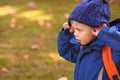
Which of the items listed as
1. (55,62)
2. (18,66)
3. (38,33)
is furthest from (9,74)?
(38,33)

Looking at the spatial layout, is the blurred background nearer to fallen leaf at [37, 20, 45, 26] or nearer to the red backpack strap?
fallen leaf at [37, 20, 45, 26]

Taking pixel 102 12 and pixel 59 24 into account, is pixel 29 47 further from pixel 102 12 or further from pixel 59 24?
pixel 102 12

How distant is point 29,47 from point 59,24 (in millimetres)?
1709

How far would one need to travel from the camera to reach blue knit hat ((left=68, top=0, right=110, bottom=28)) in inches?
118

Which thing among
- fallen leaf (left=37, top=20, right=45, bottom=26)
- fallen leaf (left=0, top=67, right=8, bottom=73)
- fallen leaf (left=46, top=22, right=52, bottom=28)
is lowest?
fallen leaf (left=0, top=67, right=8, bottom=73)

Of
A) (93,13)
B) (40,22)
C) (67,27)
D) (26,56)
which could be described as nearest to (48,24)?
(40,22)

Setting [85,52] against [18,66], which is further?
[18,66]

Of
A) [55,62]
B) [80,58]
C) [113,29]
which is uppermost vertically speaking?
[113,29]

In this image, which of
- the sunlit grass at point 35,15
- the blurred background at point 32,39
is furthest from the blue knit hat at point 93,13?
the sunlit grass at point 35,15

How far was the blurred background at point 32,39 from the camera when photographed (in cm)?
594

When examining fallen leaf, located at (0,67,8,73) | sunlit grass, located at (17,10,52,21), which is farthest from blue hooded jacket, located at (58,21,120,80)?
sunlit grass, located at (17,10,52,21)

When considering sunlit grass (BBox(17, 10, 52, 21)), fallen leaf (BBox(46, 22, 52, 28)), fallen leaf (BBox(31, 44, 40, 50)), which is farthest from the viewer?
sunlit grass (BBox(17, 10, 52, 21))

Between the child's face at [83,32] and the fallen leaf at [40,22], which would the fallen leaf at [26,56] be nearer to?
the fallen leaf at [40,22]

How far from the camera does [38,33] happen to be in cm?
804
